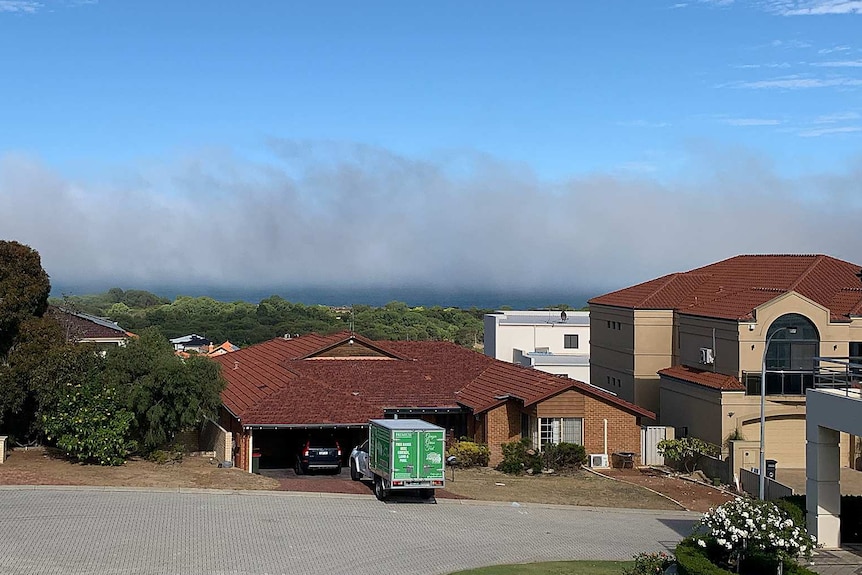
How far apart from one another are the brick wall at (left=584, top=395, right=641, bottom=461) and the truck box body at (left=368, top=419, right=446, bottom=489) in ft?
36.6

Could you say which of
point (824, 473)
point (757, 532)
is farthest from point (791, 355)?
point (757, 532)

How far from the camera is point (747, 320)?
38.8 meters

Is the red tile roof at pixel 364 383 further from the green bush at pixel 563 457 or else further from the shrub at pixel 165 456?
the shrub at pixel 165 456

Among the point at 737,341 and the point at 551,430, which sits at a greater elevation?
the point at 737,341

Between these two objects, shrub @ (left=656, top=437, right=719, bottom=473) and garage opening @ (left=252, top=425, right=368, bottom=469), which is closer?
garage opening @ (left=252, top=425, right=368, bottom=469)

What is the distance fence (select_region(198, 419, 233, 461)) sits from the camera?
3428cm

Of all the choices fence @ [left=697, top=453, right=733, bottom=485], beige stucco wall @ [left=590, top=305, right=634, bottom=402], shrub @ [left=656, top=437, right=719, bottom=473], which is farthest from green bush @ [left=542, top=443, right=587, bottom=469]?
beige stucco wall @ [left=590, top=305, right=634, bottom=402]

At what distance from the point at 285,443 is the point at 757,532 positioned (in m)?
20.6

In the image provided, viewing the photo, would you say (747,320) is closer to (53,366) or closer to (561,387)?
(561,387)

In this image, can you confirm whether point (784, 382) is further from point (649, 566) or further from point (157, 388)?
point (157, 388)

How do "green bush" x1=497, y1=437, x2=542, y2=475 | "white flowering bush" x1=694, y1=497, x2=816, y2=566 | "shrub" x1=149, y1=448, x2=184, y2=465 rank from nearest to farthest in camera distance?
"white flowering bush" x1=694, y1=497, x2=816, y2=566
"shrub" x1=149, y1=448, x2=184, y2=465
"green bush" x1=497, y1=437, x2=542, y2=475

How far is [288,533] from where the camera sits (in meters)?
23.6

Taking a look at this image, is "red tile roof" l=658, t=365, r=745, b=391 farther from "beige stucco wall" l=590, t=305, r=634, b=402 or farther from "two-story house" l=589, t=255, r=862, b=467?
"beige stucco wall" l=590, t=305, r=634, b=402

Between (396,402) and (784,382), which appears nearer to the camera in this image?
(396,402)
